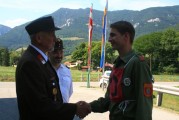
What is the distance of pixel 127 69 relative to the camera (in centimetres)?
375

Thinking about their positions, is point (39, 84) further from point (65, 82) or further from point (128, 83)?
point (65, 82)

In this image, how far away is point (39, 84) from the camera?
304 centimetres

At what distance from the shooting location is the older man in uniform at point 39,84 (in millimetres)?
3012

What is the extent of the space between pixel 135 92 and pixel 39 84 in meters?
1.07

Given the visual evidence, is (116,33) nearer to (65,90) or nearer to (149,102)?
(149,102)

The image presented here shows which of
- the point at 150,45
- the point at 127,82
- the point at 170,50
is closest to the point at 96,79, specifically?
the point at 127,82

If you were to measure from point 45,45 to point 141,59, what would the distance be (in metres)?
1.01

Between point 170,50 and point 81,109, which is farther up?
point 81,109

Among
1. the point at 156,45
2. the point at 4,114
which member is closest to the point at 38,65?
the point at 4,114

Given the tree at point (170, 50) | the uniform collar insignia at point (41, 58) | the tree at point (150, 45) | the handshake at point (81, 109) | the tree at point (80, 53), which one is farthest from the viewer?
the tree at point (80, 53)

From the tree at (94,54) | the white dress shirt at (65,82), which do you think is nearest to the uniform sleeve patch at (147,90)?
the white dress shirt at (65,82)

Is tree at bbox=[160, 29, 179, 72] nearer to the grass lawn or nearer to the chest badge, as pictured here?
the grass lawn

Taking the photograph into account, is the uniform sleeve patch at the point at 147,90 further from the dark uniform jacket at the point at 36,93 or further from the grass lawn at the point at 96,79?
the grass lawn at the point at 96,79

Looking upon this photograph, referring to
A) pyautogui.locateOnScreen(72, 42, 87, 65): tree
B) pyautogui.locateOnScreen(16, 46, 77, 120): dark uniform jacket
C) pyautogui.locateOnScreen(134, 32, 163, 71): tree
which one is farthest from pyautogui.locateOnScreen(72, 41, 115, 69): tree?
pyautogui.locateOnScreen(16, 46, 77, 120): dark uniform jacket
